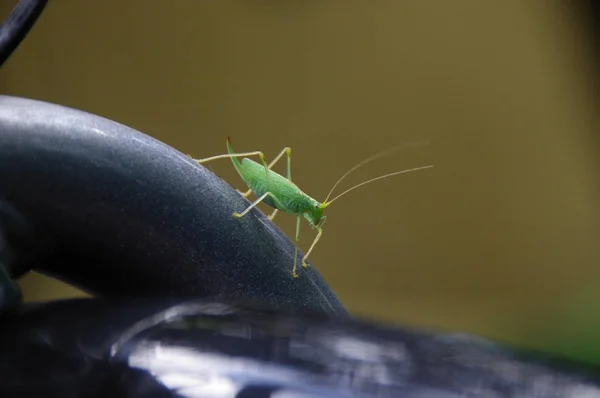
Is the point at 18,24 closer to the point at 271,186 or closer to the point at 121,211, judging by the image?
the point at 121,211

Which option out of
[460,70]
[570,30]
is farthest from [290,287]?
[460,70]

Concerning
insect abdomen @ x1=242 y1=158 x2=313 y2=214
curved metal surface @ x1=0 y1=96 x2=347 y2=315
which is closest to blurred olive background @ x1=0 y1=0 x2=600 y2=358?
insect abdomen @ x1=242 y1=158 x2=313 y2=214

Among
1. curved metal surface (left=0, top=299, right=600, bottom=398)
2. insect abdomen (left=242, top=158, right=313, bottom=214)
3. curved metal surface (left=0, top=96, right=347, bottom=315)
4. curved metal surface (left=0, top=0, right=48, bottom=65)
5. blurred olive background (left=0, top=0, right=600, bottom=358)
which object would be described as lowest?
curved metal surface (left=0, top=299, right=600, bottom=398)

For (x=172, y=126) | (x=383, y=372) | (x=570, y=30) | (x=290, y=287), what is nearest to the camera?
(x=383, y=372)

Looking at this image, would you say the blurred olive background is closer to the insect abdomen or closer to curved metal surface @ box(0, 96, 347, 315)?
the insect abdomen

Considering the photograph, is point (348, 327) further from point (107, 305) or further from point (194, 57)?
point (194, 57)

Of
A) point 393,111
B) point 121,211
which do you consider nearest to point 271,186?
point 121,211
